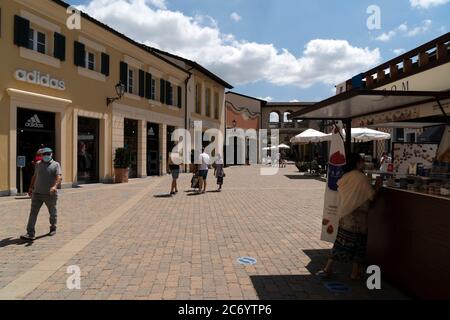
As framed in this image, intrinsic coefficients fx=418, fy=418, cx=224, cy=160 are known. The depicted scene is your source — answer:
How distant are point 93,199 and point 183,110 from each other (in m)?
16.6

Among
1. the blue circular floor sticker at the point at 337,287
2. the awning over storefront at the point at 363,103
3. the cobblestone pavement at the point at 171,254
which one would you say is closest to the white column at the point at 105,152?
the cobblestone pavement at the point at 171,254

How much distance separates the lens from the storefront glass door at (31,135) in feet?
45.8

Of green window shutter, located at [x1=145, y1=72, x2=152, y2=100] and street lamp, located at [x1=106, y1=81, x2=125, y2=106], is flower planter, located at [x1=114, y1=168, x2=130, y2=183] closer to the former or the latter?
street lamp, located at [x1=106, y1=81, x2=125, y2=106]

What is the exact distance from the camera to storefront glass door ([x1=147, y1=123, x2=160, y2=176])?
24183 mm

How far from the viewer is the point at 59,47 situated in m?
15.5

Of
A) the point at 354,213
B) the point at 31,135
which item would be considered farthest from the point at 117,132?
the point at 354,213

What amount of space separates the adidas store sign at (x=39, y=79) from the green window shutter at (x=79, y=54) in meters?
1.37

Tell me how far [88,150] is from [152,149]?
21.8 feet

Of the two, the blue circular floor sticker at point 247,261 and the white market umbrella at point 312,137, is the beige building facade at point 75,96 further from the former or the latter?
the blue circular floor sticker at point 247,261

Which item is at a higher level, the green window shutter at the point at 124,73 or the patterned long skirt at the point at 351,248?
the green window shutter at the point at 124,73

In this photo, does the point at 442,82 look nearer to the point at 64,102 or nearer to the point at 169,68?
the point at 64,102

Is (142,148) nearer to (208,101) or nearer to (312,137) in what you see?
(312,137)

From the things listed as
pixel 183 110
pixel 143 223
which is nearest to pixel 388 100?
pixel 143 223

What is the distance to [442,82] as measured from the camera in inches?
174
